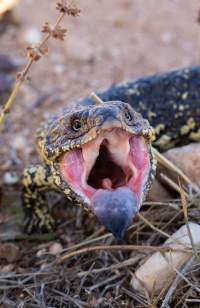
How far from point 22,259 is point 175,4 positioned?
13.8 feet

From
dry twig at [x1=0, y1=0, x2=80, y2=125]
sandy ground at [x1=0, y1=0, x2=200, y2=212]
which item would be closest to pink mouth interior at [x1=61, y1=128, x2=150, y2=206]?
dry twig at [x1=0, y1=0, x2=80, y2=125]

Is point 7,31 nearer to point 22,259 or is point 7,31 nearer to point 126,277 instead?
point 22,259

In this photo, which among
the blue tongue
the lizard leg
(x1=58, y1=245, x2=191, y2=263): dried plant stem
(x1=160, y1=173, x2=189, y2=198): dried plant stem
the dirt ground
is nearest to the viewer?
the blue tongue

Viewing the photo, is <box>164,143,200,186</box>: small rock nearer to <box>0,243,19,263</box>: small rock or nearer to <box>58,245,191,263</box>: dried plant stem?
<box>58,245,191,263</box>: dried plant stem

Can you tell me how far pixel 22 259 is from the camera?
11.4 feet

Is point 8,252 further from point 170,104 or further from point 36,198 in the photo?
point 170,104

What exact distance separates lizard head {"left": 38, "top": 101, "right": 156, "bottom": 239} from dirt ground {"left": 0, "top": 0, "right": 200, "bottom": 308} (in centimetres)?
59

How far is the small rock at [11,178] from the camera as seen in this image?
4.31 metres

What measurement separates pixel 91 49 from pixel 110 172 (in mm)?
3533

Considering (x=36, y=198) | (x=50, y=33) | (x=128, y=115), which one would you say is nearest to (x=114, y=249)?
(x=128, y=115)

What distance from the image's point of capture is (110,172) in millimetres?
2783

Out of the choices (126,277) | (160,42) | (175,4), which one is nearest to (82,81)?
(160,42)

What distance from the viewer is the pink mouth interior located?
2648mm

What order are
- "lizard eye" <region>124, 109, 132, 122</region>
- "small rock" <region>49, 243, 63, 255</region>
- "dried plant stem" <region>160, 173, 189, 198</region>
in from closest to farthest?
"lizard eye" <region>124, 109, 132, 122</region> → "dried plant stem" <region>160, 173, 189, 198</region> → "small rock" <region>49, 243, 63, 255</region>
